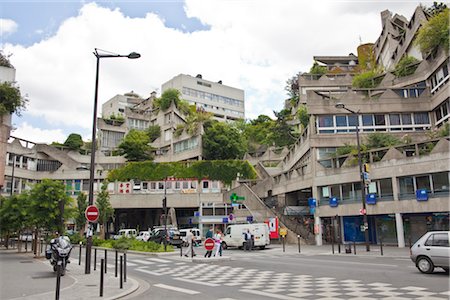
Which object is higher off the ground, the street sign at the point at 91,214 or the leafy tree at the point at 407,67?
the leafy tree at the point at 407,67

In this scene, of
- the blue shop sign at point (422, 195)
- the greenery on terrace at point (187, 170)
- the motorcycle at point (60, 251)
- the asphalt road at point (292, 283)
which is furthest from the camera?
the greenery on terrace at point (187, 170)

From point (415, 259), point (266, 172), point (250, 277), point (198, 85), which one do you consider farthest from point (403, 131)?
point (198, 85)

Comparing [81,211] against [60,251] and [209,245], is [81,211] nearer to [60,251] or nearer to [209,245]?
[209,245]

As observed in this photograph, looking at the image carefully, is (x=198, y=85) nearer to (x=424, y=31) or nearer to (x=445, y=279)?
(x=424, y=31)

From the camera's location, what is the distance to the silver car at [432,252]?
1262cm

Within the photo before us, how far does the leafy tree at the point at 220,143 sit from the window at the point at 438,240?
4413 centimetres

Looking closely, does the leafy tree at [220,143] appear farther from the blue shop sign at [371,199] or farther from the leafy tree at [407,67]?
the blue shop sign at [371,199]

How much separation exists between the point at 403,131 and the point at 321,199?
398 inches

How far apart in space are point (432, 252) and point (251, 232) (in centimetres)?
1743

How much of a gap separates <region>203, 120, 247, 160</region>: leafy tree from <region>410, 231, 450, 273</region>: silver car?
44.0 meters

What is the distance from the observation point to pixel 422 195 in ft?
85.7

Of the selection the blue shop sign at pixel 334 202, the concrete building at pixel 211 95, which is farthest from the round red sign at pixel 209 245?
the concrete building at pixel 211 95

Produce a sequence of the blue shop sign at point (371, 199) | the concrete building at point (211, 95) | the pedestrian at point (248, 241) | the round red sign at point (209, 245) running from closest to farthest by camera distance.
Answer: the round red sign at point (209, 245)
the pedestrian at point (248, 241)
the blue shop sign at point (371, 199)
the concrete building at point (211, 95)

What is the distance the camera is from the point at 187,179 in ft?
176
